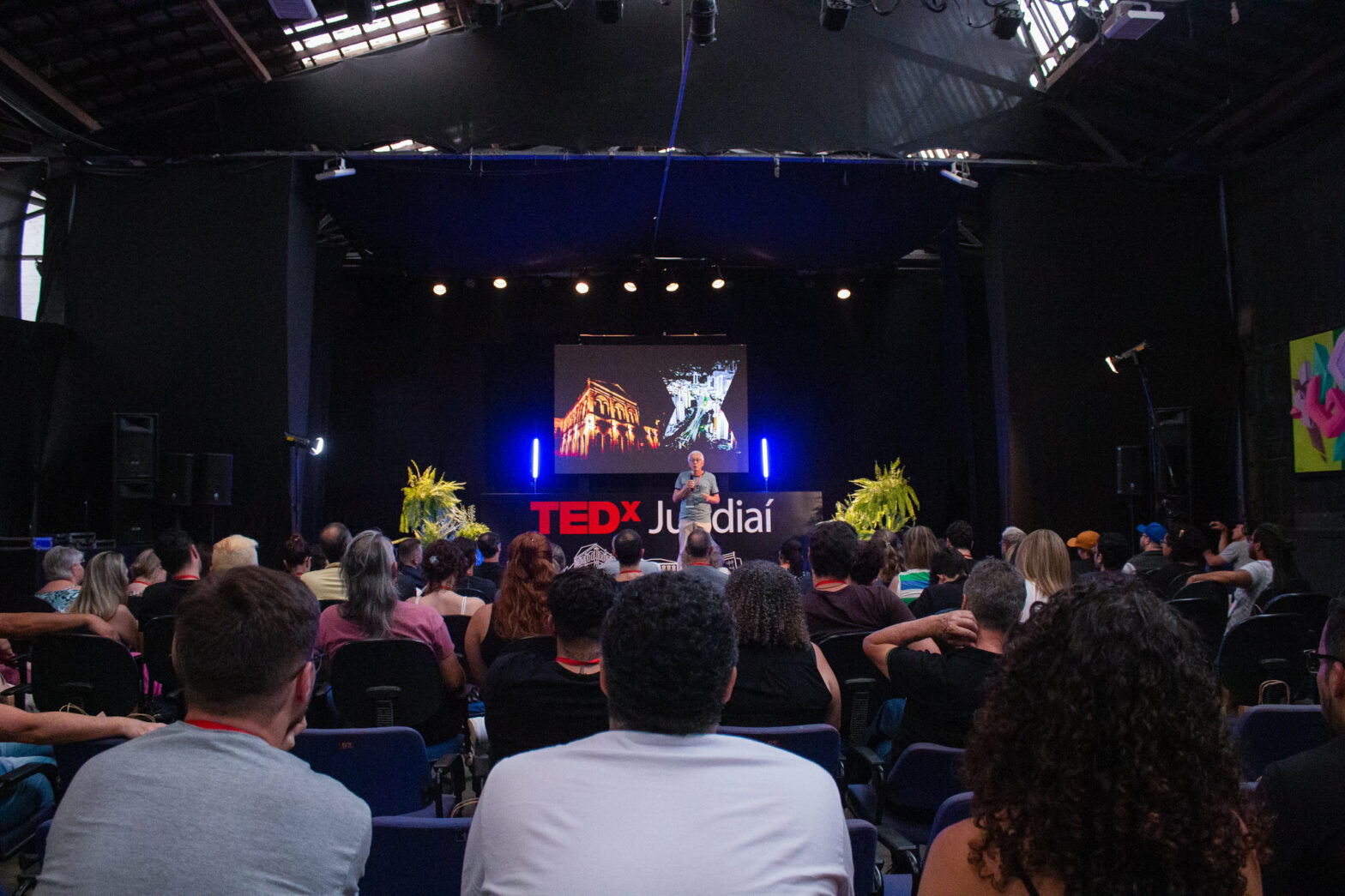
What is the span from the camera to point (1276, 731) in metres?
2.46

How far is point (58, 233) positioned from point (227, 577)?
31.7ft

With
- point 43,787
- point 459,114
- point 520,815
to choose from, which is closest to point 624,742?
point 520,815

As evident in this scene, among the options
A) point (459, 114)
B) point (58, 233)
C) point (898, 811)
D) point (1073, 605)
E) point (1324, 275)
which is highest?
point (459, 114)

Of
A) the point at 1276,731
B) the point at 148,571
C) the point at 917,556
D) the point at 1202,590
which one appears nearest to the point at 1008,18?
the point at 917,556

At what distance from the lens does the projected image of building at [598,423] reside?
12141mm

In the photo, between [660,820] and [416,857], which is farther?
[416,857]

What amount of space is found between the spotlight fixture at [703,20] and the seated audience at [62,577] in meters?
5.38

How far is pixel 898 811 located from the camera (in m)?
2.54

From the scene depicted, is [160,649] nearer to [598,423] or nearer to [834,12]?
[834,12]

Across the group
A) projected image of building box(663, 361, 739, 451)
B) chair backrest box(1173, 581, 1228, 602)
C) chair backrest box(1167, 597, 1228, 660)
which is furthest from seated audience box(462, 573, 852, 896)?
projected image of building box(663, 361, 739, 451)

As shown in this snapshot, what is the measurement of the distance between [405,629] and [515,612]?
470 mm

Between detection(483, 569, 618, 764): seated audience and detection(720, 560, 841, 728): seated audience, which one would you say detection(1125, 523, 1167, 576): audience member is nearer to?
detection(720, 560, 841, 728): seated audience

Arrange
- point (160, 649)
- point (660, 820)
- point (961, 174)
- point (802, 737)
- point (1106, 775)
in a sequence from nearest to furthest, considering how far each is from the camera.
A: 1. point (1106, 775)
2. point (660, 820)
3. point (802, 737)
4. point (160, 649)
5. point (961, 174)

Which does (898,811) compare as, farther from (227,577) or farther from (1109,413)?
(1109,413)
